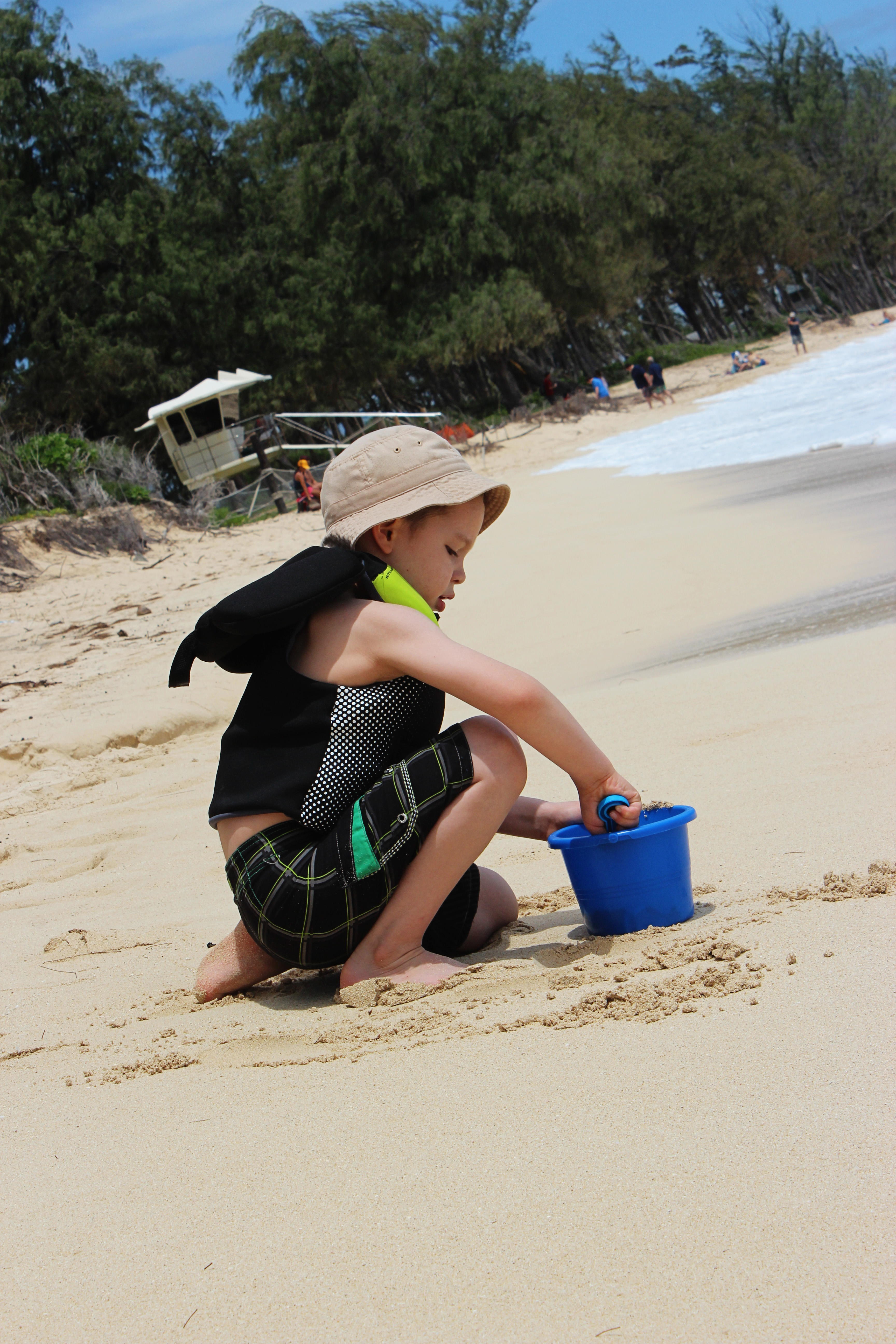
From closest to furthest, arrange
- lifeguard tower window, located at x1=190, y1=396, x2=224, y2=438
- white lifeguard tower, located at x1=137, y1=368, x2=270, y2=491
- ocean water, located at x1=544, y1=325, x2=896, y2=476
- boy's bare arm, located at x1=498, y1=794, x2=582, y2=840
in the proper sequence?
boy's bare arm, located at x1=498, y1=794, x2=582, y2=840, ocean water, located at x1=544, y1=325, x2=896, y2=476, white lifeguard tower, located at x1=137, y1=368, x2=270, y2=491, lifeguard tower window, located at x1=190, y1=396, x2=224, y2=438

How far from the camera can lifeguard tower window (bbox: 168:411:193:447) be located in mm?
24344

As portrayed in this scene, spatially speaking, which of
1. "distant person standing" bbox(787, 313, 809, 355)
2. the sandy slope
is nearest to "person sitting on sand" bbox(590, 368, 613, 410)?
"distant person standing" bbox(787, 313, 809, 355)

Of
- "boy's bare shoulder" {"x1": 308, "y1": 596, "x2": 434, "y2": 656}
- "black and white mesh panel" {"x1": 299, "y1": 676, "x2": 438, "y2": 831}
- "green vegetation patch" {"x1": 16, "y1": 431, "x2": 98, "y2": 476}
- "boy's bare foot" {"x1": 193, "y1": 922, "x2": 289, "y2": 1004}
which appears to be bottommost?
"boy's bare foot" {"x1": 193, "y1": 922, "x2": 289, "y2": 1004}

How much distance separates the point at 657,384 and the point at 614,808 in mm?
24054

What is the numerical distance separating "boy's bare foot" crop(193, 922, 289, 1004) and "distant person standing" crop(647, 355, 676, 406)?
23252 mm

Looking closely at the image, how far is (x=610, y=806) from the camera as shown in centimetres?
221

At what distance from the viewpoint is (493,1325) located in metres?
1.10

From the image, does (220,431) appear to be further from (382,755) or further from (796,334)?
(382,755)

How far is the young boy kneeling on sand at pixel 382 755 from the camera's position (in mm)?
2119

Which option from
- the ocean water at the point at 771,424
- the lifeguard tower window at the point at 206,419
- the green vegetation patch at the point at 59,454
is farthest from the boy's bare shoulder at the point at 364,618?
the lifeguard tower window at the point at 206,419

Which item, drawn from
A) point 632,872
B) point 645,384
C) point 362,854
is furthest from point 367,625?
point 645,384

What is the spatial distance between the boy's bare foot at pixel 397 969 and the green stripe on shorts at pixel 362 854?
20cm

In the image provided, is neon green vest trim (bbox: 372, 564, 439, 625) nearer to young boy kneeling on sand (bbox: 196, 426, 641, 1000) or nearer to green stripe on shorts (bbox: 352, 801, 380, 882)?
young boy kneeling on sand (bbox: 196, 426, 641, 1000)

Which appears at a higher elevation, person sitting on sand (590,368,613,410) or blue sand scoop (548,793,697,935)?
person sitting on sand (590,368,613,410)
